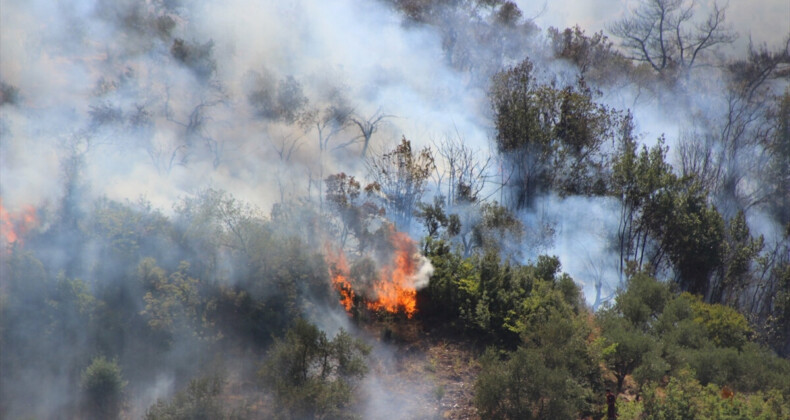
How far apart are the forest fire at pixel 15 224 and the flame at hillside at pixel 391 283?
7592mm

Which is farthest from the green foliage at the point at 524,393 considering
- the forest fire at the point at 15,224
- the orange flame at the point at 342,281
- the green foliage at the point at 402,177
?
the forest fire at the point at 15,224

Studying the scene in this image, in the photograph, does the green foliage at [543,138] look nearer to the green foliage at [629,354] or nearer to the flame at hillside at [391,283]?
the flame at hillside at [391,283]

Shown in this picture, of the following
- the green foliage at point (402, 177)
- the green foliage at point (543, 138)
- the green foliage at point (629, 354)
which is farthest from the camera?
the green foliage at point (543, 138)

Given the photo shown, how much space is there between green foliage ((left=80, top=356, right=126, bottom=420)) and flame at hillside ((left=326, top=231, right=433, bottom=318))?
5998mm

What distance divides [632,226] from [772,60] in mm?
18559

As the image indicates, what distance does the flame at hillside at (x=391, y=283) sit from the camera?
1753 centimetres

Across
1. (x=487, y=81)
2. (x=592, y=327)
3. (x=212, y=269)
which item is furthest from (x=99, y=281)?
(x=487, y=81)

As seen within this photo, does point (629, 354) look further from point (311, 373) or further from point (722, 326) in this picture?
point (311, 373)

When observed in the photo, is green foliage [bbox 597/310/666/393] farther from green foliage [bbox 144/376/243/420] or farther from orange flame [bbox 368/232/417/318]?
green foliage [bbox 144/376/243/420]

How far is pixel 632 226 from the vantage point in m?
27.5

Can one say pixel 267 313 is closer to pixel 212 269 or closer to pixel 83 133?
pixel 212 269

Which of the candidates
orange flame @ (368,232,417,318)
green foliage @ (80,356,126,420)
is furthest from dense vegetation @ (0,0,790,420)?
orange flame @ (368,232,417,318)

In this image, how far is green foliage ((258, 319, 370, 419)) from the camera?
13.3 metres

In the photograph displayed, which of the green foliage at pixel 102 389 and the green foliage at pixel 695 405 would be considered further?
the green foliage at pixel 102 389
